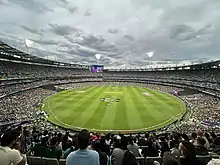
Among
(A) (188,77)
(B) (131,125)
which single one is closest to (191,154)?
(B) (131,125)

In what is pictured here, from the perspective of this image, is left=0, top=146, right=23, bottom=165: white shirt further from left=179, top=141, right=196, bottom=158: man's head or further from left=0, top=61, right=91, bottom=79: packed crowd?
left=0, top=61, right=91, bottom=79: packed crowd

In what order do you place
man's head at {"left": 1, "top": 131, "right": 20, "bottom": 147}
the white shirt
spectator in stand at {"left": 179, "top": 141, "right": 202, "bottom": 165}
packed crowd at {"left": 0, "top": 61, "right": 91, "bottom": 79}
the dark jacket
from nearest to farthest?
1. the white shirt
2. man's head at {"left": 1, "top": 131, "right": 20, "bottom": 147}
3. spectator in stand at {"left": 179, "top": 141, "right": 202, "bottom": 165}
4. the dark jacket
5. packed crowd at {"left": 0, "top": 61, "right": 91, "bottom": 79}

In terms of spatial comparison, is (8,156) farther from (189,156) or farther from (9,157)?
(189,156)

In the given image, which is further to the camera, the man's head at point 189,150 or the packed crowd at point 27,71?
the packed crowd at point 27,71

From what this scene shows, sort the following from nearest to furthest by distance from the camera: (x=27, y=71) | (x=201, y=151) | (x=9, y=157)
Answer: (x=9, y=157) < (x=201, y=151) < (x=27, y=71)

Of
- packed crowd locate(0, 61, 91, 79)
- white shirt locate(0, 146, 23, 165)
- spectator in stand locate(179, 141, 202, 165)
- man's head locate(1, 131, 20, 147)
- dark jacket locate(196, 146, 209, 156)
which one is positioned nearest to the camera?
white shirt locate(0, 146, 23, 165)

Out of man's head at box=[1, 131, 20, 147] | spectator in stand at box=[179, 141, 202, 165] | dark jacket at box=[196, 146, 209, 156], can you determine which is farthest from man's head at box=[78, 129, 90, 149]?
dark jacket at box=[196, 146, 209, 156]

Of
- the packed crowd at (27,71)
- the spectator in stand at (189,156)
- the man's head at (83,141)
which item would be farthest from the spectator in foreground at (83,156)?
the packed crowd at (27,71)

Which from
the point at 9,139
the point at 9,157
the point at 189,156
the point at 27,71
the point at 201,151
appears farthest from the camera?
the point at 27,71

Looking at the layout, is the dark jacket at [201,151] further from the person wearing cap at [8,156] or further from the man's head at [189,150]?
the person wearing cap at [8,156]

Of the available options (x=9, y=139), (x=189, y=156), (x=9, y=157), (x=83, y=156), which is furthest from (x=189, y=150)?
(x=9, y=139)

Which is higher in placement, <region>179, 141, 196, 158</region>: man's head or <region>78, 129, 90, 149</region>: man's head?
<region>78, 129, 90, 149</region>: man's head

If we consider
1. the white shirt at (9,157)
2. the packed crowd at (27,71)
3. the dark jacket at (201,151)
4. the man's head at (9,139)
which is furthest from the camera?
the packed crowd at (27,71)

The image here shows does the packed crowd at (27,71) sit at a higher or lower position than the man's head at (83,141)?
higher
